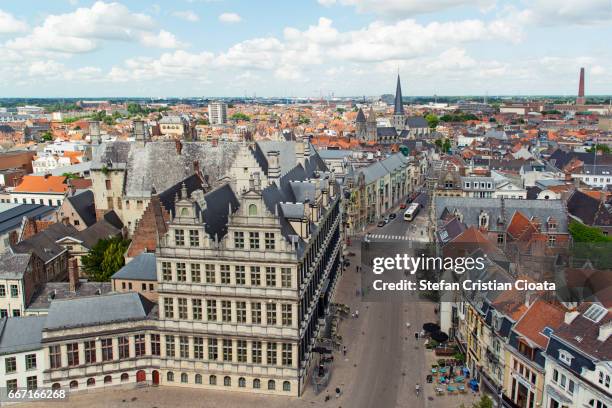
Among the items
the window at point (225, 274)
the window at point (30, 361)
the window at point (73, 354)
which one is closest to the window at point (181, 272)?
the window at point (225, 274)

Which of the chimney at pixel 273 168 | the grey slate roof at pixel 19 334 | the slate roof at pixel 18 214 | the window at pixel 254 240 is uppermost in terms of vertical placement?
the chimney at pixel 273 168

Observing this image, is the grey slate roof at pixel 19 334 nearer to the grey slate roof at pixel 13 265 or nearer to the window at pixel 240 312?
the grey slate roof at pixel 13 265

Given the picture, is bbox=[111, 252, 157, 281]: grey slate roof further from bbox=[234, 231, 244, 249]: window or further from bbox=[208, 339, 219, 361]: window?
bbox=[234, 231, 244, 249]: window

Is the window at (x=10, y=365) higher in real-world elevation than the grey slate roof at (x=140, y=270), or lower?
lower

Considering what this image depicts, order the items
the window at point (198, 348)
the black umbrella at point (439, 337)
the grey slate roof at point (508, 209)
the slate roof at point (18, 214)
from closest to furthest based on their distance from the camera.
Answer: the window at point (198, 348)
the black umbrella at point (439, 337)
the grey slate roof at point (508, 209)
the slate roof at point (18, 214)

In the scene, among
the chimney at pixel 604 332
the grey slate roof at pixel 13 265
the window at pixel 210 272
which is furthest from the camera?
the grey slate roof at pixel 13 265

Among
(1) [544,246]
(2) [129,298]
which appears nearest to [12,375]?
(2) [129,298]
